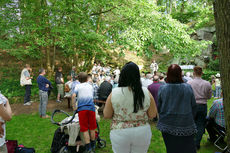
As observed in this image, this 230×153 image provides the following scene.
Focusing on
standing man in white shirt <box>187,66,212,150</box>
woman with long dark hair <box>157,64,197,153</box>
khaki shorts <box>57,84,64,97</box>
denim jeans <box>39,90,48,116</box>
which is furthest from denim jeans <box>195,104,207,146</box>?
khaki shorts <box>57,84,64,97</box>

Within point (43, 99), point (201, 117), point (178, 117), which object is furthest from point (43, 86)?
point (201, 117)

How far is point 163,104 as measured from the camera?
2711 mm

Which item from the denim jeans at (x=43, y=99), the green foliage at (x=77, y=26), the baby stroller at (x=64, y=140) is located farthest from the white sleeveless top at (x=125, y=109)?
the green foliage at (x=77, y=26)

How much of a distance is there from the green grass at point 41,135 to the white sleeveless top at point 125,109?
2.22m

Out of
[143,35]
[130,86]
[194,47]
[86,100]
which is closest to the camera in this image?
[130,86]

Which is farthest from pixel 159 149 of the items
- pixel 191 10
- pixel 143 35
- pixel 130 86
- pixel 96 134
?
pixel 191 10

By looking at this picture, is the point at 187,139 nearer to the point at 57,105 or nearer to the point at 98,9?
the point at 57,105

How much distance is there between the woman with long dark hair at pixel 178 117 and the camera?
254cm

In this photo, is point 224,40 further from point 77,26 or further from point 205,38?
point 205,38

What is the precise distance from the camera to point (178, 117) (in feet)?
8.39

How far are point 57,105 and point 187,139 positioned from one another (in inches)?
303

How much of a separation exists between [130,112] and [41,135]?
3.97 metres

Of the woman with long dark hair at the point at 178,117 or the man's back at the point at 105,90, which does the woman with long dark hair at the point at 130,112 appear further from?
the man's back at the point at 105,90

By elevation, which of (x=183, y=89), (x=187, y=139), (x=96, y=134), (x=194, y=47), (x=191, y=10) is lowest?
(x=96, y=134)
